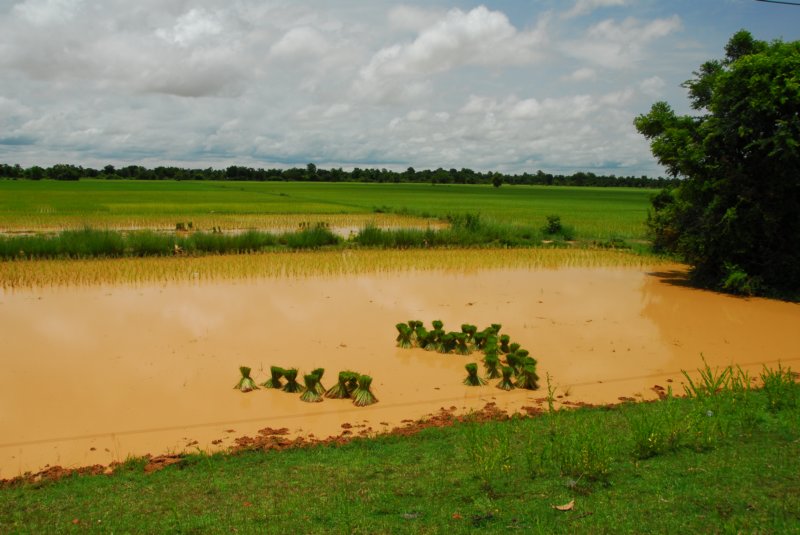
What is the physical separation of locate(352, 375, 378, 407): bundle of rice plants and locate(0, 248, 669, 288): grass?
7.69 meters

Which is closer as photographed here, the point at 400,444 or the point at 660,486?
the point at 660,486

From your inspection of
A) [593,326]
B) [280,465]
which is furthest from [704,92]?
[280,465]

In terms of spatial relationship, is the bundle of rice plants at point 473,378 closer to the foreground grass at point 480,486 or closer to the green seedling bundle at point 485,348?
the green seedling bundle at point 485,348

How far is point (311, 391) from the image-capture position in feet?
20.7

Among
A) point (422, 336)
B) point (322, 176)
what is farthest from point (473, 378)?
point (322, 176)

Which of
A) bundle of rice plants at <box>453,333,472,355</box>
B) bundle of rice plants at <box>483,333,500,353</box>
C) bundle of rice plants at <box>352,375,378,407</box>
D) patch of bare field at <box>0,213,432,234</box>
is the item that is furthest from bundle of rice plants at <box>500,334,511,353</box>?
patch of bare field at <box>0,213,432,234</box>

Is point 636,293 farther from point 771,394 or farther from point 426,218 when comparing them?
point 426,218

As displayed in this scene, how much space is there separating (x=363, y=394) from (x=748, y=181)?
381 inches

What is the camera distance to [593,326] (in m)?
9.55

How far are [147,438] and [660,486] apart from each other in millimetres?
4174

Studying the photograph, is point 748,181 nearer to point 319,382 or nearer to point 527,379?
point 527,379

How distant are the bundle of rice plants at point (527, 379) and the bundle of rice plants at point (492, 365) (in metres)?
0.33

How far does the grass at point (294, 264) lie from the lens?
42.4 feet

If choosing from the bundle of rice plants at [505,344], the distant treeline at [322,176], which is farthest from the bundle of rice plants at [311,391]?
the distant treeline at [322,176]
